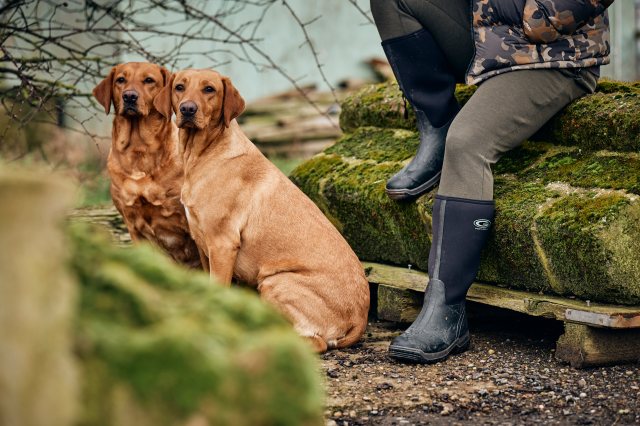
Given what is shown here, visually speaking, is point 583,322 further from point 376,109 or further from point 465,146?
point 376,109

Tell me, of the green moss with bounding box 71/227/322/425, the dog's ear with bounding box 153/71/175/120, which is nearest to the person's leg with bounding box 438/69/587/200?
the dog's ear with bounding box 153/71/175/120

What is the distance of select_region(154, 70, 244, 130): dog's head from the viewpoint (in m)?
4.65

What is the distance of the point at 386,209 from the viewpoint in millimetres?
4848

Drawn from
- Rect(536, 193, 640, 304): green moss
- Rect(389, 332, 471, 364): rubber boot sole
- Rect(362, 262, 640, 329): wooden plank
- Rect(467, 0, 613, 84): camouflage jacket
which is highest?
Rect(467, 0, 613, 84): camouflage jacket

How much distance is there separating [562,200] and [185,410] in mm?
2927

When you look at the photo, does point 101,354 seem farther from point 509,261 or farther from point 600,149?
point 600,149

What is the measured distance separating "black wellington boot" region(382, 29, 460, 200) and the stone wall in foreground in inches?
4.8

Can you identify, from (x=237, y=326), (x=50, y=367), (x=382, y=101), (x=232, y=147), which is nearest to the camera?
(x=50, y=367)

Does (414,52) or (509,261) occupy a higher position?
(414,52)

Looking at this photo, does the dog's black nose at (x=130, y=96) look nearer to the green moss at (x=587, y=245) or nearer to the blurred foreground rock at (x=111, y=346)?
the green moss at (x=587, y=245)

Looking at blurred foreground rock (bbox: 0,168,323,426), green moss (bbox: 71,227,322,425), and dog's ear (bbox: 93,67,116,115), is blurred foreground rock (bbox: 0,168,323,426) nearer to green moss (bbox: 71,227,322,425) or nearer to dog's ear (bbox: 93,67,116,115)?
green moss (bbox: 71,227,322,425)

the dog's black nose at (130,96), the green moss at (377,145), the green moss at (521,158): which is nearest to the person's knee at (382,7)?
the green moss at (377,145)

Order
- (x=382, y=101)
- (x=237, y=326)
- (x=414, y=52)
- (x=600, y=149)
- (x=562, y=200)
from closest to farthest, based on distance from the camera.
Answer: (x=237, y=326) → (x=562, y=200) → (x=600, y=149) → (x=414, y=52) → (x=382, y=101)

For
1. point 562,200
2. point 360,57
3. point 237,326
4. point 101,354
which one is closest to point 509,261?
point 562,200
